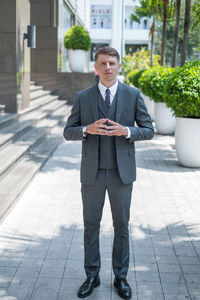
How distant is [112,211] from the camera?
4070 millimetres

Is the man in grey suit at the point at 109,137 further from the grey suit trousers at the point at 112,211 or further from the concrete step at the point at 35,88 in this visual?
the concrete step at the point at 35,88

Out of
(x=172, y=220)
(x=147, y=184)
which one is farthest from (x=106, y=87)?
(x=147, y=184)

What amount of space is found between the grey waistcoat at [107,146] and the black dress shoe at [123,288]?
1.03 metres

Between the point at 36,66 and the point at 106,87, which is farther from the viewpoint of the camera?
the point at 36,66

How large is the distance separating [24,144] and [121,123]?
637 centimetres

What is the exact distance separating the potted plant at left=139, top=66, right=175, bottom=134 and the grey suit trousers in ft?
35.0

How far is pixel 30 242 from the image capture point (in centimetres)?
541

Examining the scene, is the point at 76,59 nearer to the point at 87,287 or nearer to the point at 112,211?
the point at 112,211

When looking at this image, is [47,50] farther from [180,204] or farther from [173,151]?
[180,204]

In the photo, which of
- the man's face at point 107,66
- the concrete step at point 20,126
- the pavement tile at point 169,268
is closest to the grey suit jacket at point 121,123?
the man's face at point 107,66

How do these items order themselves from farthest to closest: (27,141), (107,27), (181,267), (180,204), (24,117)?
(107,27) → (24,117) → (27,141) → (180,204) → (181,267)

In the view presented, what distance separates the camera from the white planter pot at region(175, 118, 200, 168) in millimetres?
9820

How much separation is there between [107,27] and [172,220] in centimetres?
6368

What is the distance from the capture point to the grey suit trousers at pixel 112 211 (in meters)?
3.93
